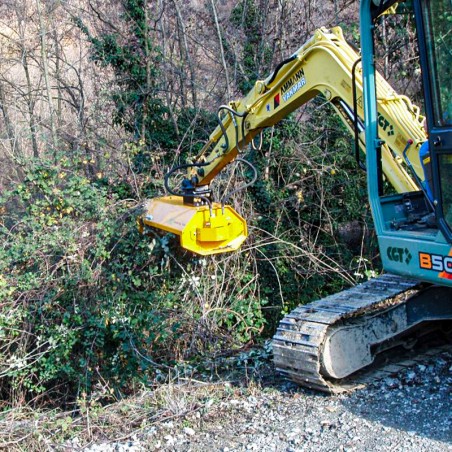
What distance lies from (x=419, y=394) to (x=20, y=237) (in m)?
4.91

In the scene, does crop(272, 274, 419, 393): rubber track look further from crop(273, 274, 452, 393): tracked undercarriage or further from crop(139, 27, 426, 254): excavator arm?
crop(139, 27, 426, 254): excavator arm

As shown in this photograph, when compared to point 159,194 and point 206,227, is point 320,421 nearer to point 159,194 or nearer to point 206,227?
point 206,227

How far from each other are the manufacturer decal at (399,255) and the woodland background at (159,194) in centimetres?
240

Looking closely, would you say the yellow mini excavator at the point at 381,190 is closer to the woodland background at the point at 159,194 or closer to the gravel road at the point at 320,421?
the gravel road at the point at 320,421

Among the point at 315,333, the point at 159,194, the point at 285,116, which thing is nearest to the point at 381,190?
the point at 315,333

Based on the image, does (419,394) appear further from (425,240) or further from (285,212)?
(285,212)

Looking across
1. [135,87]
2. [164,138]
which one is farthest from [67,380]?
[135,87]

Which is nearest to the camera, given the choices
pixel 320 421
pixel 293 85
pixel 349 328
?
pixel 320 421

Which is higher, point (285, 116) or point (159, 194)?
point (285, 116)

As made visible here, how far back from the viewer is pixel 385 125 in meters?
5.10

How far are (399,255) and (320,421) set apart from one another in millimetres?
1273

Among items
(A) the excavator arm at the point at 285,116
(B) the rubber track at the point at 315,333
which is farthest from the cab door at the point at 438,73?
(B) the rubber track at the point at 315,333

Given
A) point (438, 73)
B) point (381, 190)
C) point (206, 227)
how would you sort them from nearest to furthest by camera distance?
point (438, 73), point (381, 190), point (206, 227)

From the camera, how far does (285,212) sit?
31.8 feet
